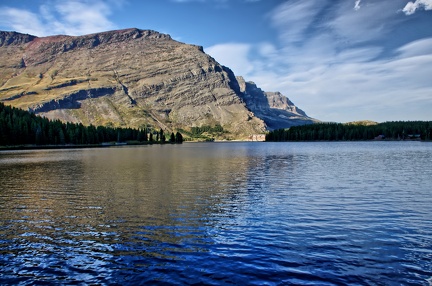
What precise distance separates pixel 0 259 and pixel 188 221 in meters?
15.8

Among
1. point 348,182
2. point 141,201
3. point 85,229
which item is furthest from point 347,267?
point 348,182

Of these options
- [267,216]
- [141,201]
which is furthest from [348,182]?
[141,201]

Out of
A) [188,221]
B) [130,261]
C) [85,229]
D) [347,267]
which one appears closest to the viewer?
[347,267]

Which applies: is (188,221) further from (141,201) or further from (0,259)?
(0,259)

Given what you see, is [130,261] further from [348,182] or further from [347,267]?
[348,182]

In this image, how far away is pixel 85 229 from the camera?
30.5 m

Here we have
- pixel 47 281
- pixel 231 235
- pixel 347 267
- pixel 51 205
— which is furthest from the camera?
pixel 51 205

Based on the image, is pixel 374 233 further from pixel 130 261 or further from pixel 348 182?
pixel 348 182

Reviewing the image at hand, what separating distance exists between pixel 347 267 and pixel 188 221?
16.4 meters

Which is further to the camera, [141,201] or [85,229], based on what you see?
[141,201]

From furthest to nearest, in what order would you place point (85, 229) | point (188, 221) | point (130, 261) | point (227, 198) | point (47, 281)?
1. point (227, 198)
2. point (188, 221)
3. point (85, 229)
4. point (130, 261)
5. point (47, 281)

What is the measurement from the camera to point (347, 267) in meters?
20.9

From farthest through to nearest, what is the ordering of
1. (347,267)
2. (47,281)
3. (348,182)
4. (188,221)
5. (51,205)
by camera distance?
(348,182) → (51,205) → (188,221) → (347,267) → (47,281)

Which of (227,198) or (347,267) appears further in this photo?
(227,198)
